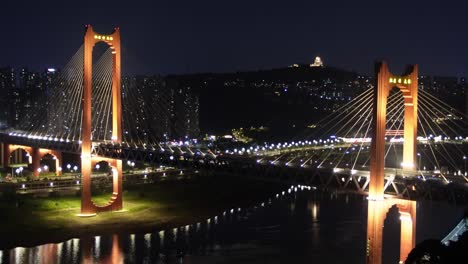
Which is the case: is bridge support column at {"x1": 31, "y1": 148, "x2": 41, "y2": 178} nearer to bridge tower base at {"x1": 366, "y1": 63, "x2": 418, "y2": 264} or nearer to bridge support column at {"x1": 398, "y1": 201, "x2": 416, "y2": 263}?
bridge tower base at {"x1": 366, "y1": 63, "x2": 418, "y2": 264}

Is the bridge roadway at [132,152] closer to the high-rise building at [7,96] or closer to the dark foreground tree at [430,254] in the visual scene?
the dark foreground tree at [430,254]

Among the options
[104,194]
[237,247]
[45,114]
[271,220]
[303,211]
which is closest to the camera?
[237,247]

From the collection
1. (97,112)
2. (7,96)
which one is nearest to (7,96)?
(7,96)

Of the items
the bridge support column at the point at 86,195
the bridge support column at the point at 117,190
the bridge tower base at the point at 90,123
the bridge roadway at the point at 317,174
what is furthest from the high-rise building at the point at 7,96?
the bridge support column at the point at 86,195

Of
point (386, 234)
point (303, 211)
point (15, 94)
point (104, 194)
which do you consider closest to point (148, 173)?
point (104, 194)

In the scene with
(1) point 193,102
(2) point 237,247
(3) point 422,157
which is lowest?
(2) point 237,247

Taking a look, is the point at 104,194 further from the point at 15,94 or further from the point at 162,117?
the point at 15,94

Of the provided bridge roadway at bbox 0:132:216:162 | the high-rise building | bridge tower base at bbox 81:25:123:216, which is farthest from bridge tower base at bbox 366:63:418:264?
the high-rise building
